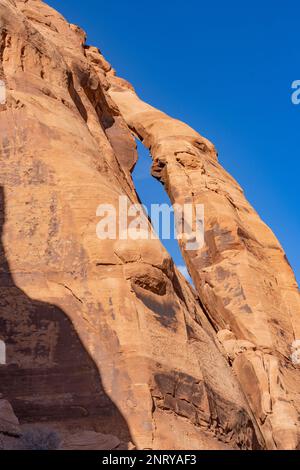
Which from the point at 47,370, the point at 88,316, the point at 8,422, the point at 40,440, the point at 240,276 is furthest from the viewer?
the point at 240,276

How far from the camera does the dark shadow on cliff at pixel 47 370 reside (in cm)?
884

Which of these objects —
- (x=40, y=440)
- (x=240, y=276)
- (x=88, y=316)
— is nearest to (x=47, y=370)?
(x=88, y=316)

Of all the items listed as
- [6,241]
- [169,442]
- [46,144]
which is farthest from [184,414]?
[46,144]

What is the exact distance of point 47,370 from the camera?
363 inches

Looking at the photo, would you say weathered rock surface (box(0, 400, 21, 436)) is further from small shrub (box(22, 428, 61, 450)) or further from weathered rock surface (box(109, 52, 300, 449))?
weathered rock surface (box(109, 52, 300, 449))

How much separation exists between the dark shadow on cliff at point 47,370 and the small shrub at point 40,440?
629 millimetres

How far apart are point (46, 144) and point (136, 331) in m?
3.91

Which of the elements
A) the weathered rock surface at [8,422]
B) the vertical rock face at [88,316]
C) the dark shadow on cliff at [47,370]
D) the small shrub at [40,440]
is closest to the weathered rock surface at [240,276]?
the vertical rock face at [88,316]

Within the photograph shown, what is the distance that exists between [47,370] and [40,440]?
55.0 inches

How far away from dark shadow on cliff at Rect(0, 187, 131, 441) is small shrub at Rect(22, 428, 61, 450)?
63cm

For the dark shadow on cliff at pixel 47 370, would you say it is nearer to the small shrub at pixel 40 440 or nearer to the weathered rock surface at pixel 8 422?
the small shrub at pixel 40 440

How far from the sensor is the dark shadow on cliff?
29.0ft

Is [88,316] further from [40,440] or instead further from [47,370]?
[40,440]

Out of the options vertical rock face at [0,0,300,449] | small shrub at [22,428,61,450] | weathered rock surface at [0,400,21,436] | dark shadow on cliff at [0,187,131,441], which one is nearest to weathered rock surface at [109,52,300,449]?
vertical rock face at [0,0,300,449]
